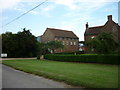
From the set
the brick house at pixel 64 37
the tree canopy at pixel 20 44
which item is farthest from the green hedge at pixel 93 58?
the brick house at pixel 64 37

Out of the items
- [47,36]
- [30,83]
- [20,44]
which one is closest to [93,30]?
[47,36]

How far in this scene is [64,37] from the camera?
5809 centimetres

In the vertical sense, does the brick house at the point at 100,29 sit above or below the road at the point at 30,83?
above

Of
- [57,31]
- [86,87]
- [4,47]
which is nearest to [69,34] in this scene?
[57,31]

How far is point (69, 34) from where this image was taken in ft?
201

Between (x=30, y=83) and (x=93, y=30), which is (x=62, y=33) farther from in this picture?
(x=30, y=83)

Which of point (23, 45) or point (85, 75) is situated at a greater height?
point (23, 45)

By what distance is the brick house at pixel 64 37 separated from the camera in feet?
184

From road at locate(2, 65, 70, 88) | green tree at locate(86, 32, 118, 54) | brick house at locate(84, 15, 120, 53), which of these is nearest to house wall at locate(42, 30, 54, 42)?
brick house at locate(84, 15, 120, 53)

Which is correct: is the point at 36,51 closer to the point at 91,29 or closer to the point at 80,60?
the point at 91,29

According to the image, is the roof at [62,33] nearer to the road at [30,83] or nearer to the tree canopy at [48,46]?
the tree canopy at [48,46]

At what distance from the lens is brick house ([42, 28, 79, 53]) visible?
56.0 meters

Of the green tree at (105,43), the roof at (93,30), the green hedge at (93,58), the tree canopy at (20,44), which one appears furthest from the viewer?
the roof at (93,30)

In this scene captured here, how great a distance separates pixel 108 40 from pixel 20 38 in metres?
29.1
